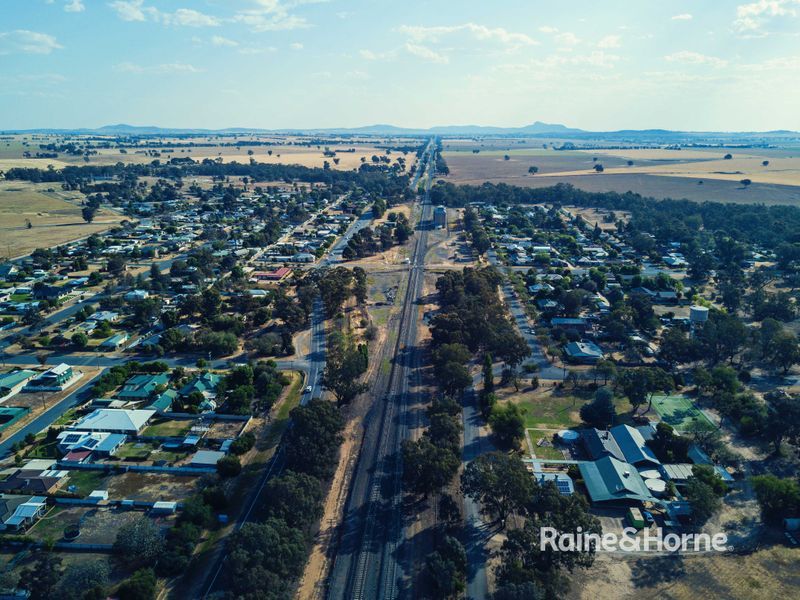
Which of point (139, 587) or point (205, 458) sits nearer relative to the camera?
Result: point (139, 587)

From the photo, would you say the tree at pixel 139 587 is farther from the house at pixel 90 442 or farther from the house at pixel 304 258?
the house at pixel 304 258

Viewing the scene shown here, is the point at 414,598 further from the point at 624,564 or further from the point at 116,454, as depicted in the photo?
the point at 116,454

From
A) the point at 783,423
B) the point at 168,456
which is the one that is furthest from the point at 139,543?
the point at 783,423

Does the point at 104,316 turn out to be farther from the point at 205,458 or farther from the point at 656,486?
the point at 656,486

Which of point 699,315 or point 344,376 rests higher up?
point 699,315

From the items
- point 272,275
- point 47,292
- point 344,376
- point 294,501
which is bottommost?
point 294,501

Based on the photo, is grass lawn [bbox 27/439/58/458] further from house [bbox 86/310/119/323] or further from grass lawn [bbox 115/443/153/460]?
house [bbox 86/310/119/323]

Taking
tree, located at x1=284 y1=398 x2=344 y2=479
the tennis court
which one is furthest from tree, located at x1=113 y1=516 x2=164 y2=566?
the tennis court
